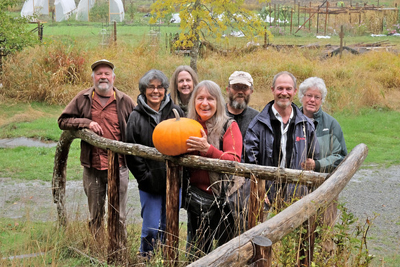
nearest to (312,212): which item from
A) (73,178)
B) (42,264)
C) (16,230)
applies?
(42,264)

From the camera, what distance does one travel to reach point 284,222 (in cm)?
282

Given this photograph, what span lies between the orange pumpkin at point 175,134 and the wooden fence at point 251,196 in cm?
10

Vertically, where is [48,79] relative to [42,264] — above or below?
above

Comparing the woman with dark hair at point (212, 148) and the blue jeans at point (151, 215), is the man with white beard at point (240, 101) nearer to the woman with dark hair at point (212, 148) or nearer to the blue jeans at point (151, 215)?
the woman with dark hair at point (212, 148)

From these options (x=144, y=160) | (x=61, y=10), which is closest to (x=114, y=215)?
(x=144, y=160)

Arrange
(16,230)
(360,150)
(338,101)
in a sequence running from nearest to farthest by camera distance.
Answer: (360,150) → (16,230) → (338,101)

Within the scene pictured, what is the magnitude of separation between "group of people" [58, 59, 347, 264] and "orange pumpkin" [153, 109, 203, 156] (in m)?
0.07

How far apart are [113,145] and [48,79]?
1056cm

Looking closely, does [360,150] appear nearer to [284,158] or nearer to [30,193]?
[284,158]

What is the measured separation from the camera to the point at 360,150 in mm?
3971

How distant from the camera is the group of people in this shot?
3984 mm

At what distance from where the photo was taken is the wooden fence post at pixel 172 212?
399 centimetres

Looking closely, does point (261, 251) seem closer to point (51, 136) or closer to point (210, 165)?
point (210, 165)

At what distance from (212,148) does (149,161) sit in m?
0.87
